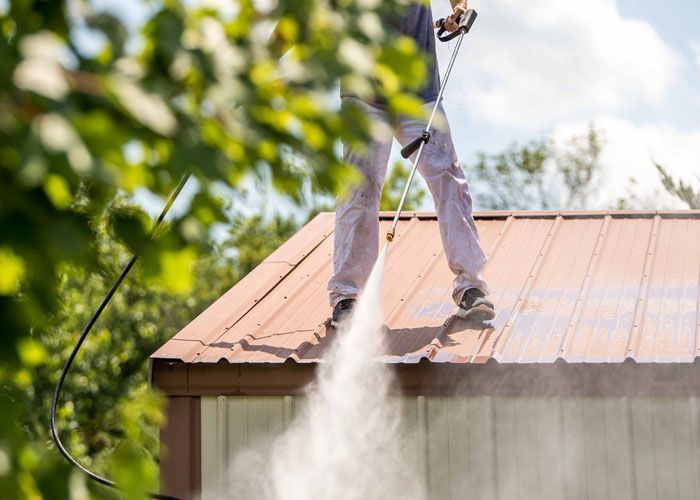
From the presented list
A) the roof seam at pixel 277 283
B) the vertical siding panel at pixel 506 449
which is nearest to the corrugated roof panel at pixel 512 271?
the vertical siding panel at pixel 506 449

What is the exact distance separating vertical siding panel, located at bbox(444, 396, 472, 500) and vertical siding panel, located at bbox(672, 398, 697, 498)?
0.93 meters

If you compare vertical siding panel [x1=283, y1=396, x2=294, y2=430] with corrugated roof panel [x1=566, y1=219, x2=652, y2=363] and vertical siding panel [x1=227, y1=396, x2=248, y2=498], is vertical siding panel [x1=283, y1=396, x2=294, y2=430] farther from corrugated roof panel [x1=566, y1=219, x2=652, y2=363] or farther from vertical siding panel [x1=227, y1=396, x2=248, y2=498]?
corrugated roof panel [x1=566, y1=219, x2=652, y2=363]

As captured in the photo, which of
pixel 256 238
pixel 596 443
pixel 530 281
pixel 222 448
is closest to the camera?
pixel 596 443

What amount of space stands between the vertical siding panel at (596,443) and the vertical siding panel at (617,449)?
21 millimetres

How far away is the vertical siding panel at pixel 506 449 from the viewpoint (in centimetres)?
527

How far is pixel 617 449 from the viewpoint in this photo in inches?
203

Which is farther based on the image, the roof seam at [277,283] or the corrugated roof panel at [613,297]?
the roof seam at [277,283]

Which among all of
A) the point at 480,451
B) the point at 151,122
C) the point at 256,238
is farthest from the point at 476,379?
the point at 256,238

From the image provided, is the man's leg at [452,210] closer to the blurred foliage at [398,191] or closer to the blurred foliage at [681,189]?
the blurred foliage at [681,189]

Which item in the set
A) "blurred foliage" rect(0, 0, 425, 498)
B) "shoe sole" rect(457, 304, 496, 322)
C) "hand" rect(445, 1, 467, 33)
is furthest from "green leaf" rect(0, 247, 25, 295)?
"hand" rect(445, 1, 467, 33)

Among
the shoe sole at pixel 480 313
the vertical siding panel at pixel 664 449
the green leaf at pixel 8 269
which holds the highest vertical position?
the shoe sole at pixel 480 313

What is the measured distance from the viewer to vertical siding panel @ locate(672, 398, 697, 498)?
5055 millimetres

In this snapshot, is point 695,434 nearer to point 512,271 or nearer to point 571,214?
point 512,271

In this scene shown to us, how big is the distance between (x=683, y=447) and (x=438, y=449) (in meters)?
1.10
